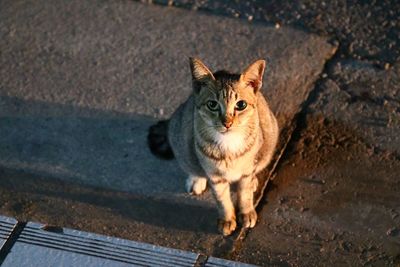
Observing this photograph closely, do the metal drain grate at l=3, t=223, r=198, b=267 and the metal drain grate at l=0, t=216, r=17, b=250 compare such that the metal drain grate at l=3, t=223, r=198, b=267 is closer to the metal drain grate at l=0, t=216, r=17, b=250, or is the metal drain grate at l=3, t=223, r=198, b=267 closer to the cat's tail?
the metal drain grate at l=0, t=216, r=17, b=250

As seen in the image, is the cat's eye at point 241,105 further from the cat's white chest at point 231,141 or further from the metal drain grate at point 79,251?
the metal drain grate at point 79,251

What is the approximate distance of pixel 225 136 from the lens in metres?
3.25

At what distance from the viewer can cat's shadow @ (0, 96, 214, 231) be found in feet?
12.8

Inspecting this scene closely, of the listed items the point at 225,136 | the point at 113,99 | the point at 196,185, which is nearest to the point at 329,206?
the point at 196,185

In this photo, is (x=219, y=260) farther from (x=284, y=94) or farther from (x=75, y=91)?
(x=75, y=91)

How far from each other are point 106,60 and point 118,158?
0.86 m

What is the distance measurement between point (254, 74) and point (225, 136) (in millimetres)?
341

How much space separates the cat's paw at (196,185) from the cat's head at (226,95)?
2.19 feet

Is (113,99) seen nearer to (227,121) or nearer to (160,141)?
(160,141)

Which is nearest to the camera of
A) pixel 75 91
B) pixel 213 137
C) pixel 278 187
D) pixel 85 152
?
pixel 213 137

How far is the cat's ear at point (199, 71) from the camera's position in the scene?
3.11m

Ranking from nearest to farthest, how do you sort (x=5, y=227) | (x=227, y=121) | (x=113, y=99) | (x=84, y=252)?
(x=227, y=121) → (x=84, y=252) → (x=5, y=227) → (x=113, y=99)

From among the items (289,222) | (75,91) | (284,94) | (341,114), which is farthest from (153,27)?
(289,222)

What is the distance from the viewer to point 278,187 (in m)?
3.87
